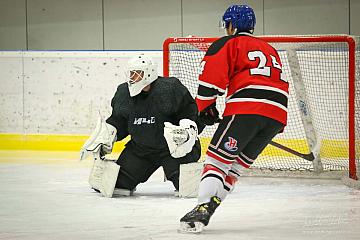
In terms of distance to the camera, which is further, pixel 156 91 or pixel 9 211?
pixel 156 91

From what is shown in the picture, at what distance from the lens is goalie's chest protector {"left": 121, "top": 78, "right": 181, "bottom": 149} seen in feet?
18.4

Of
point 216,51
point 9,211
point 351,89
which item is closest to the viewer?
point 216,51

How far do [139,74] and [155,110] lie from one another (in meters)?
0.27

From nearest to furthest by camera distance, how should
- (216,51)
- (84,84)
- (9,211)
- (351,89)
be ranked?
(216,51) → (9,211) → (351,89) → (84,84)

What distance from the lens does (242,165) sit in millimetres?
4387

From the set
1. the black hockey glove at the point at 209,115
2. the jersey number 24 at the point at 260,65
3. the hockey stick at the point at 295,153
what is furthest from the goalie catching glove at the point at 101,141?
the jersey number 24 at the point at 260,65

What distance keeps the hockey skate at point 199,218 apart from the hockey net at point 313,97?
2.52 m

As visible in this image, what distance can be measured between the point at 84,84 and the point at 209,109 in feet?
15.8

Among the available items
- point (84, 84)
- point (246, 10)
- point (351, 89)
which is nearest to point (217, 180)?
point (246, 10)

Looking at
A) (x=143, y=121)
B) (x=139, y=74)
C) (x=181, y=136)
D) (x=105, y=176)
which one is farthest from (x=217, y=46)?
(x=105, y=176)

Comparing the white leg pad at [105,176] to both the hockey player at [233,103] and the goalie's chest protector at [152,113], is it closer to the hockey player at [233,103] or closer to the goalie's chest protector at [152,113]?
the goalie's chest protector at [152,113]

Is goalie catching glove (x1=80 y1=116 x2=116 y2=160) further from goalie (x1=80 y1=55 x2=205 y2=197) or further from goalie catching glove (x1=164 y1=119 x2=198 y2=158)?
goalie catching glove (x1=164 y1=119 x2=198 y2=158)

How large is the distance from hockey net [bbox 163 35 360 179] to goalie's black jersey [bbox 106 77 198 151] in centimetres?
122

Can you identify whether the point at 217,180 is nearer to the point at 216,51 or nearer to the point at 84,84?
the point at 216,51
